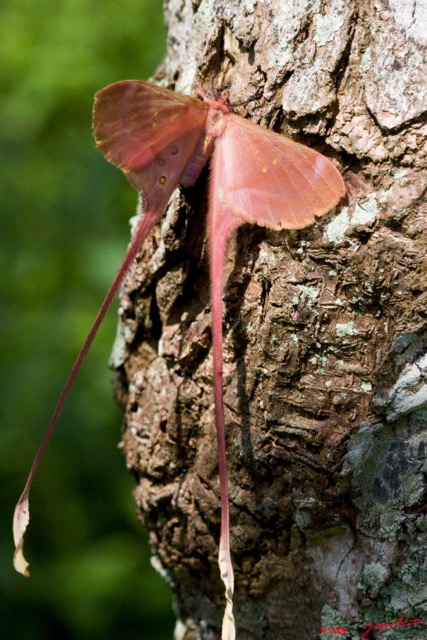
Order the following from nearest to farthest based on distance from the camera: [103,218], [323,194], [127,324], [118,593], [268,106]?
[323,194], [268,106], [127,324], [118,593], [103,218]

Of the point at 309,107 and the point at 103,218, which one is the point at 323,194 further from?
the point at 103,218

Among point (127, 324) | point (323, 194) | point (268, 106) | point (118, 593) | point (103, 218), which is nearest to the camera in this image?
point (323, 194)

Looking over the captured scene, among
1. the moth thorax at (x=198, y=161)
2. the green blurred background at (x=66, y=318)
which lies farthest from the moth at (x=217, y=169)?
the green blurred background at (x=66, y=318)

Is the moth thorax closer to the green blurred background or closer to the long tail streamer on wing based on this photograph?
the long tail streamer on wing

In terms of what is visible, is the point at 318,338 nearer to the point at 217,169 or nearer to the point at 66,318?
the point at 217,169

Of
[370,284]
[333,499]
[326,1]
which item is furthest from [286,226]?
[333,499]

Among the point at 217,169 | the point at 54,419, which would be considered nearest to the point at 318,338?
the point at 217,169

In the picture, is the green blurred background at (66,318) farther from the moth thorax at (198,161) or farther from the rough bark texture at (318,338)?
the moth thorax at (198,161)

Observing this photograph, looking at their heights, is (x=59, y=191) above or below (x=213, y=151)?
below
